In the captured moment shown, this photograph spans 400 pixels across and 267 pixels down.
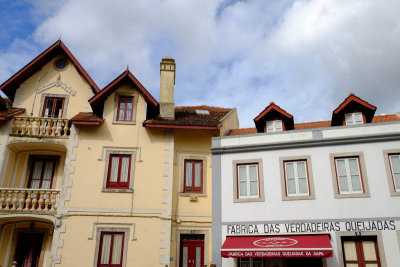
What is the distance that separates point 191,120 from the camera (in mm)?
17125

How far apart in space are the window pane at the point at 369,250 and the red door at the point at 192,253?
6529 mm

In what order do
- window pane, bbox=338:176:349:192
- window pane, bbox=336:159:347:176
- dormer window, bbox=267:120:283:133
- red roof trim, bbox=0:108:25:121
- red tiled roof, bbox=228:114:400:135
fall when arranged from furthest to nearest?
1. red tiled roof, bbox=228:114:400:135
2. dormer window, bbox=267:120:283:133
3. red roof trim, bbox=0:108:25:121
4. window pane, bbox=336:159:347:176
5. window pane, bbox=338:176:349:192

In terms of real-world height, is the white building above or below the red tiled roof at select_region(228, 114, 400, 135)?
below

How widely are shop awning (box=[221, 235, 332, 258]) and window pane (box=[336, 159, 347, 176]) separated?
8.57 feet

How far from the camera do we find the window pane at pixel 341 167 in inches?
551

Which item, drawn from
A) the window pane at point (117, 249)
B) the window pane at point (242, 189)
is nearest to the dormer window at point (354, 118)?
the window pane at point (242, 189)

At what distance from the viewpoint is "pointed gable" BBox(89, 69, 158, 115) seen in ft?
54.6

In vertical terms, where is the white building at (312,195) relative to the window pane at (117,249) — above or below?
above

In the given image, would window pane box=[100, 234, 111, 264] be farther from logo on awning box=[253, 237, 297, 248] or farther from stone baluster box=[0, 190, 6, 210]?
logo on awning box=[253, 237, 297, 248]

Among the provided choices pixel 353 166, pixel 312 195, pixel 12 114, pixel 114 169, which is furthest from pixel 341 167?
pixel 12 114

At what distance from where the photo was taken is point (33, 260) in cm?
1557

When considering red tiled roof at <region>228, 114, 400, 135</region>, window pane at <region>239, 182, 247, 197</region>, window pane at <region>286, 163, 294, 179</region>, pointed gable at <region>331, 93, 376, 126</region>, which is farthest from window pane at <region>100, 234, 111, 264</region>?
pointed gable at <region>331, 93, 376, 126</region>

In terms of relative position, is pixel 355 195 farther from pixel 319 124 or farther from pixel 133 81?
pixel 133 81

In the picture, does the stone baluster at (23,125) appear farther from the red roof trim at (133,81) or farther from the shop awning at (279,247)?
the shop awning at (279,247)
